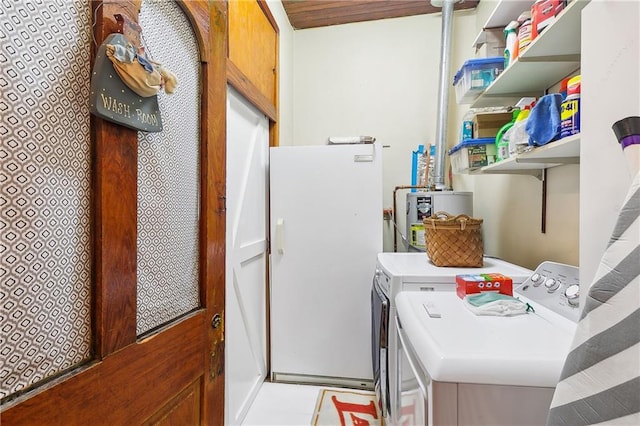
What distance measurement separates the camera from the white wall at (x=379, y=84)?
8.48 feet

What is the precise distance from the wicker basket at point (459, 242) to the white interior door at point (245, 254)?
43.6 inches

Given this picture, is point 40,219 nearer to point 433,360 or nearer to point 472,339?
point 433,360

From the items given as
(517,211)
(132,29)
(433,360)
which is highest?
(132,29)

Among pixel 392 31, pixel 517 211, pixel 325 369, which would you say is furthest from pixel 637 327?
pixel 392 31

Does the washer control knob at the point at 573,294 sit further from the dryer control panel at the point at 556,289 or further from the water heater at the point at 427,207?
the water heater at the point at 427,207

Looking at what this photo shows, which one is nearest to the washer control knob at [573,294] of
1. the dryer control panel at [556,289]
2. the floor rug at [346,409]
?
the dryer control panel at [556,289]

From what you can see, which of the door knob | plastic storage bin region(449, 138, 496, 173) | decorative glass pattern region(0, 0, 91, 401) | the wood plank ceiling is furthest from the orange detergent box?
the wood plank ceiling

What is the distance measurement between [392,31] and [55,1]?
2.70 meters

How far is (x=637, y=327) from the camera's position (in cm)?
41

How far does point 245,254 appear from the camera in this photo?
72.4 inches

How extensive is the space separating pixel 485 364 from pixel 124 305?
0.81 meters

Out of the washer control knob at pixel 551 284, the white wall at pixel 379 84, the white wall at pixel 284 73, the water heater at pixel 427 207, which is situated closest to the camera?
the washer control knob at pixel 551 284

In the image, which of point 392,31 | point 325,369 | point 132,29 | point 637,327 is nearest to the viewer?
point 637,327

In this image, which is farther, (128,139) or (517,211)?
(517,211)
